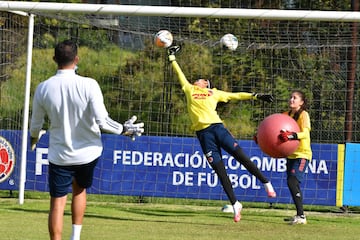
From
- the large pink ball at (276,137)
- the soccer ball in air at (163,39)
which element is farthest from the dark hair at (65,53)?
the soccer ball in air at (163,39)

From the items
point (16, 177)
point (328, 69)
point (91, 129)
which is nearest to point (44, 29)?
point (16, 177)

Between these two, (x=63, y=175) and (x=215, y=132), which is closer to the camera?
(x=63, y=175)

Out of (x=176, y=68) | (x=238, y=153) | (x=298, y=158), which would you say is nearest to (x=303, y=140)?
(x=298, y=158)

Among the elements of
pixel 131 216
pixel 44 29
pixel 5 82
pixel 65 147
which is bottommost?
pixel 131 216

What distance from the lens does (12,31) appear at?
14.1m

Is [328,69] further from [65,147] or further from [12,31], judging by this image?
[65,147]

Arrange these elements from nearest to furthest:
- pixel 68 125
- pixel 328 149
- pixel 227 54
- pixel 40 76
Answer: pixel 68 125, pixel 328 149, pixel 227 54, pixel 40 76

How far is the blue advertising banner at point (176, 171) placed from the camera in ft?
44.1

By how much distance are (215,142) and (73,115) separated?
412 cm

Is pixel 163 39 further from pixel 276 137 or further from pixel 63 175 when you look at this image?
pixel 63 175

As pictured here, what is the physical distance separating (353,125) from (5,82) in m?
5.71

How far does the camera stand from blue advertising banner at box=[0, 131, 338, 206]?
1345cm

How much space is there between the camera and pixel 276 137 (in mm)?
10617

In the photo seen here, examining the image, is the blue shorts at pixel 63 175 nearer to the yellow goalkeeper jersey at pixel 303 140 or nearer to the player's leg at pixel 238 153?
the player's leg at pixel 238 153
